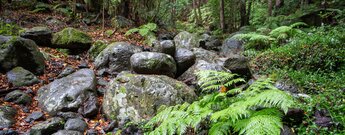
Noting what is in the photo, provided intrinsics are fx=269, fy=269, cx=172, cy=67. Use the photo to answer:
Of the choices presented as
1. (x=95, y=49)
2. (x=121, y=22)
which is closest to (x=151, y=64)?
(x=95, y=49)

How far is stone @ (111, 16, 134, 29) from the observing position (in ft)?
37.0

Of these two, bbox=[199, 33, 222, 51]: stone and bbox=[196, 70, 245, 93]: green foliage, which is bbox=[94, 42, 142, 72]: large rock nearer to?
bbox=[196, 70, 245, 93]: green foliage

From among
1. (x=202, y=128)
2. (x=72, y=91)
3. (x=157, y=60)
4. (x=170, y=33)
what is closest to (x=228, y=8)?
(x=170, y=33)

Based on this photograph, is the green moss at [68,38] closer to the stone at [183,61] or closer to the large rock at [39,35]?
the large rock at [39,35]

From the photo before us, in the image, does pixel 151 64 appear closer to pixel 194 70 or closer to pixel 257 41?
pixel 194 70

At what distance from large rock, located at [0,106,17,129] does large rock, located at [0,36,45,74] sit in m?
1.58

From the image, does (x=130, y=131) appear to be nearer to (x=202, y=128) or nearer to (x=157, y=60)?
(x=202, y=128)

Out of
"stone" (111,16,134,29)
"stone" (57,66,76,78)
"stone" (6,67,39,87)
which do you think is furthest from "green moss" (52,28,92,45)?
"stone" (111,16,134,29)

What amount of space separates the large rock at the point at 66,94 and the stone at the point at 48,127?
0.50m

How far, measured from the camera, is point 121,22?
11.6 meters

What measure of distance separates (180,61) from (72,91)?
3015 millimetres

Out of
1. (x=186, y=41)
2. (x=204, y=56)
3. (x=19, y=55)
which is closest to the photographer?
(x=19, y=55)

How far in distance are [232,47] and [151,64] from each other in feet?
14.7

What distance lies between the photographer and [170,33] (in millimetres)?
12078
